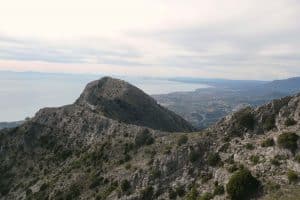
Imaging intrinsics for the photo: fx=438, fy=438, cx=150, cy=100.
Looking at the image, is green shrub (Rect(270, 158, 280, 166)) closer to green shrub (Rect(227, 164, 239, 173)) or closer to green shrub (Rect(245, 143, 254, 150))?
green shrub (Rect(227, 164, 239, 173))

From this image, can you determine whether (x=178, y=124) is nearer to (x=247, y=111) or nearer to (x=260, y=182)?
(x=247, y=111)

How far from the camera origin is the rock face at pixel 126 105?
3880 inches

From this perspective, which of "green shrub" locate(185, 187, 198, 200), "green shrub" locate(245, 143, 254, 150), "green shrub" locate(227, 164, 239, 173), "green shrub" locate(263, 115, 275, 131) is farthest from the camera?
"green shrub" locate(263, 115, 275, 131)

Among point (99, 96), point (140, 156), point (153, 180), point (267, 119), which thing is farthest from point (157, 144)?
point (99, 96)

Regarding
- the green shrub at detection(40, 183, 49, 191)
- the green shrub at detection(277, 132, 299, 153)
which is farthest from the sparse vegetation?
the green shrub at detection(40, 183, 49, 191)

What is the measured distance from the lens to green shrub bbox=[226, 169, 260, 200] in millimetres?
37562

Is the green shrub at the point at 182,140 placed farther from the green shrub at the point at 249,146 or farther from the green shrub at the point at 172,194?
the green shrub at the point at 249,146

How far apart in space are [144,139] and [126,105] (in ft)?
133

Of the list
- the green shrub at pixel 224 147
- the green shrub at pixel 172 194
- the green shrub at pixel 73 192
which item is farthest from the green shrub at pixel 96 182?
the green shrub at pixel 224 147

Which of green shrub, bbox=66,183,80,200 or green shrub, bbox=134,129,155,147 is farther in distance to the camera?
green shrub, bbox=134,129,155,147

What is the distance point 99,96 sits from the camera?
106 m

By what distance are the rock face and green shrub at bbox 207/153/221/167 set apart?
47.3 meters

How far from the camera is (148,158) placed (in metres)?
56.9

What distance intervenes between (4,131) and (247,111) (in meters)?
64.5
